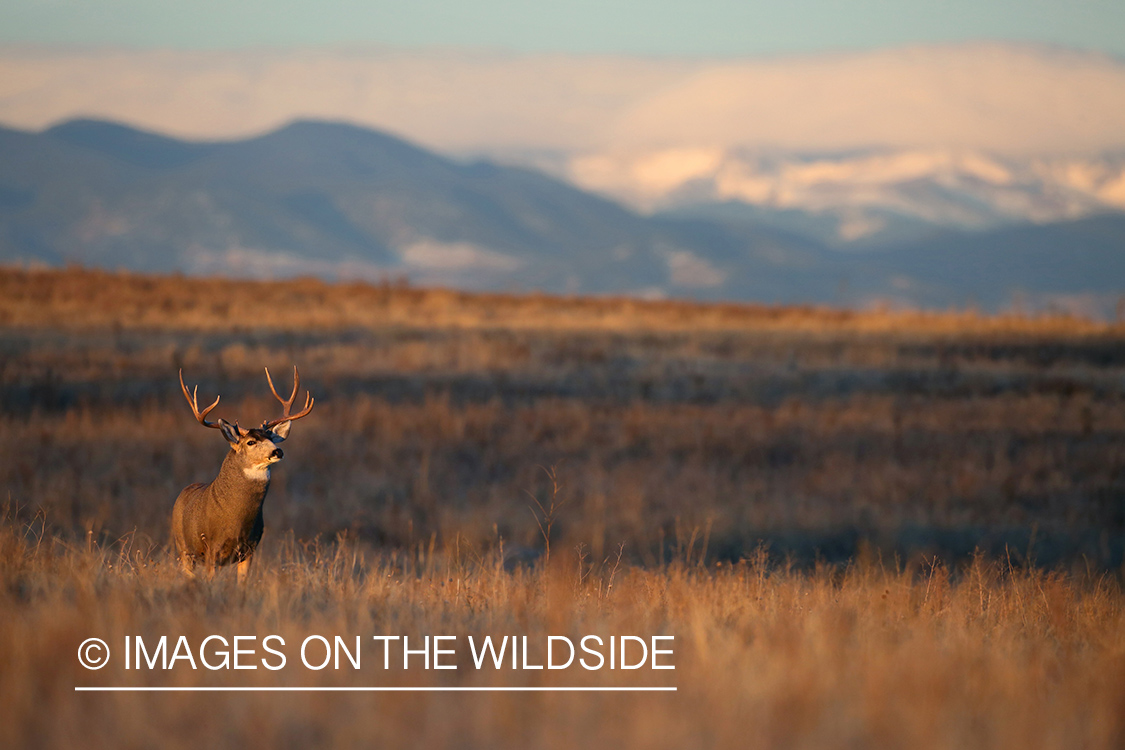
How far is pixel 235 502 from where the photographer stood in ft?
22.2

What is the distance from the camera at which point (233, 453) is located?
6.80m

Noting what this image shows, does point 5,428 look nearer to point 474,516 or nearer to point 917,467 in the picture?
point 474,516

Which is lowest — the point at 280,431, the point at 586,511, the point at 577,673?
the point at 586,511

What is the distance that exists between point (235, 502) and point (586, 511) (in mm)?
8344

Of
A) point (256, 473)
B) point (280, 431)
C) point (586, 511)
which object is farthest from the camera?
point (586, 511)

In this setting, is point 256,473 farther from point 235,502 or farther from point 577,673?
point 577,673

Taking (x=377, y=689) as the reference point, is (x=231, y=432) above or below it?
above

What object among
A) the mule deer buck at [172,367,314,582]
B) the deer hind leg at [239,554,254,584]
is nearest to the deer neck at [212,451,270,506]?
the mule deer buck at [172,367,314,582]

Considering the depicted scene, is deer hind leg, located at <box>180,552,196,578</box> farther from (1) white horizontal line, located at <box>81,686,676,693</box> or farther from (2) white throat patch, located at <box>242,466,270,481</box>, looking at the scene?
(1) white horizontal line, located at <box>81,686,676,693</box>

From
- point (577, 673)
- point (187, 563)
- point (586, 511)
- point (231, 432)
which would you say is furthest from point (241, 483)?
point (586, 511)

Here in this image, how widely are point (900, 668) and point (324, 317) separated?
26.1 meters

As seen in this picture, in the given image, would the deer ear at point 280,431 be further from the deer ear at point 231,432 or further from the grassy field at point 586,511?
the grassy field at point 586,511

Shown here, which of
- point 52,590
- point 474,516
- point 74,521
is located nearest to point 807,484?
point 474,516

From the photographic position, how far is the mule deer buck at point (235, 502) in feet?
21.6
